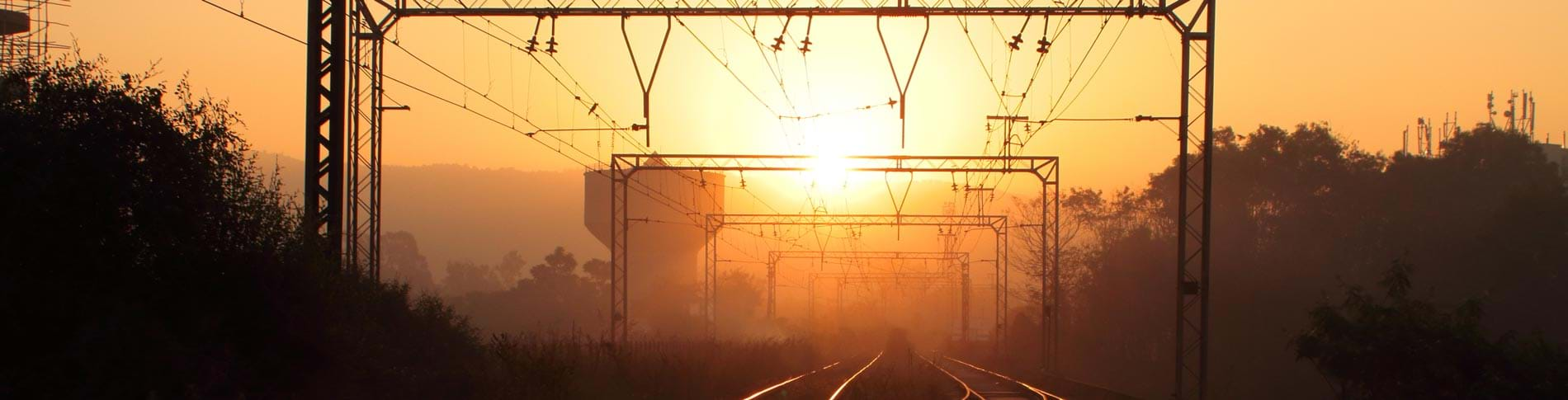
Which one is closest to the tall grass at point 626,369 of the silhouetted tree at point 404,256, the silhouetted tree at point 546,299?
the silhouetted tree at point 546,299

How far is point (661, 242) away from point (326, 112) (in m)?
69.9

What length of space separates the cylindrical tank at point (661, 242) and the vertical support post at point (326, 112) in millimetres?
43597

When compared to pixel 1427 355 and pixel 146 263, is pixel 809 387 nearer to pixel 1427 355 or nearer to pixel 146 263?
pixel 1427 355

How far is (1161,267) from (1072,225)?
91.8 feet

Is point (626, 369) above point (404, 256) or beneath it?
above

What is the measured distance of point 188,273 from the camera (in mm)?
13375

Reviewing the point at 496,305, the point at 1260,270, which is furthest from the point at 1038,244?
the point at 496,305

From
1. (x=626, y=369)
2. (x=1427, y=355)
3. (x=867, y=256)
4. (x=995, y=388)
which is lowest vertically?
(x=995, y=388)

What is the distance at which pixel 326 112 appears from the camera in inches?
690

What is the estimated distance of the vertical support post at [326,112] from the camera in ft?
56.5

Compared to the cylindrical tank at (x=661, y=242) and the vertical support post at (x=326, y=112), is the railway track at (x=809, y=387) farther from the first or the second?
the cylindrical tank at (x=661, y=242)

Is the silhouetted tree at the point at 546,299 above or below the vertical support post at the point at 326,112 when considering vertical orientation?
below

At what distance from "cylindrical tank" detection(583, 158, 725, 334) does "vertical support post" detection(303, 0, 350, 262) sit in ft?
143

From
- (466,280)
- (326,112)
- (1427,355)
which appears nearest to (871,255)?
(1427,355)
